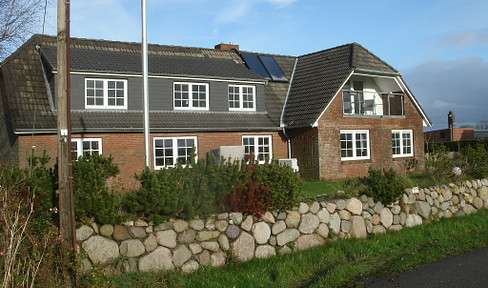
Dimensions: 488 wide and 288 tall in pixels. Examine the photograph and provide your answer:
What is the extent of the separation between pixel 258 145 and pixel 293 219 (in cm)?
1181

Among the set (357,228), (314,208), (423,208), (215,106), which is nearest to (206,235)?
(314,208)

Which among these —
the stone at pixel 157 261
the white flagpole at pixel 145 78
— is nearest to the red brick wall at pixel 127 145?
the white flagpole at pixel 145 78

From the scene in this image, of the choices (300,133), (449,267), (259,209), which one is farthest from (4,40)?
(449,267)

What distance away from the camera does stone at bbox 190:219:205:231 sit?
28.4 feet

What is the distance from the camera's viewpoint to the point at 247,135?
21.4 meters

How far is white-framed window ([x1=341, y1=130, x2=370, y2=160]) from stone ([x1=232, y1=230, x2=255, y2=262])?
13.6 meters

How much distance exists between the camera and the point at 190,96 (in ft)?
68.7

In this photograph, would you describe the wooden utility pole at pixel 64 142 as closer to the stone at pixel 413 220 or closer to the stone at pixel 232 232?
the stone at pixel 232 232

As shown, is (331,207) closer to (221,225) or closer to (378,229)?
(378,229)

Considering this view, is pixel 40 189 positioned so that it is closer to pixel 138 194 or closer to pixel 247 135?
A: pixel 138 194

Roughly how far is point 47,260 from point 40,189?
115 centimetres

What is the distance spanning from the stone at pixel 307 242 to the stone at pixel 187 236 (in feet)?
8.39

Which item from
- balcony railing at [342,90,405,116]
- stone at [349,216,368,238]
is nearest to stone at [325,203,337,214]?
stone at [349,216,368,238]

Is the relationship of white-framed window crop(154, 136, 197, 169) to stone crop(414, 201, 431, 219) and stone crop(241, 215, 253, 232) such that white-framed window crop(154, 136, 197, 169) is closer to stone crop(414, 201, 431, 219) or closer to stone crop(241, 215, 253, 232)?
stone crop(414, 201, 431, 219)
